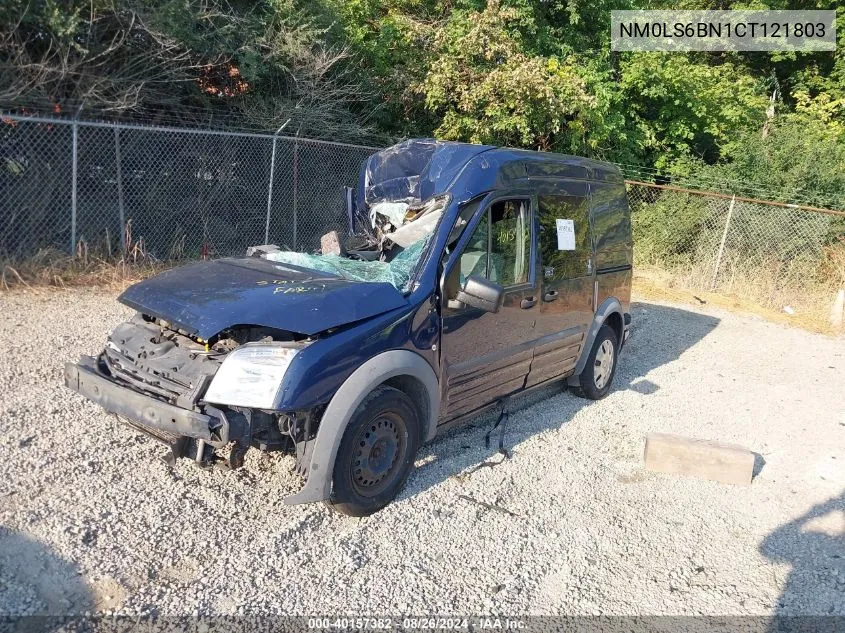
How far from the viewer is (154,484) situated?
3.92 m

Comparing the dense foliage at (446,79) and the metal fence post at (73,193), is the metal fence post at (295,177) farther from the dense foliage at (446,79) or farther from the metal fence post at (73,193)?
the metal fence post at (73,193)

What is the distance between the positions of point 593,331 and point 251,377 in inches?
146

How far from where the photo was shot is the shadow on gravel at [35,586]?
9.31 feet

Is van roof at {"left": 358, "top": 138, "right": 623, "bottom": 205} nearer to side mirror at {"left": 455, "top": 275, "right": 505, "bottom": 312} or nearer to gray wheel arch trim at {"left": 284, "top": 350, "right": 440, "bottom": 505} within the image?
side mirror at {"left": 455, "top": 275, "right": 505, "bottom": 312}

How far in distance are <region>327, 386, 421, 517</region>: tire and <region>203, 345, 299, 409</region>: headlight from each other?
512mm

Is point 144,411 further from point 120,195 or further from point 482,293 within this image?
point 120,195

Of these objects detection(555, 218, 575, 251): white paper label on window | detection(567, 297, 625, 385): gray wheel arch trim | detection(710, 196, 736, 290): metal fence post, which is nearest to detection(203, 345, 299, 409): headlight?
detection(555, 218, 575, 251): white paper label on window

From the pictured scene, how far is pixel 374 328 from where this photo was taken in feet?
12.1

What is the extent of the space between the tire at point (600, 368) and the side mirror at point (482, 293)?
2.43 metres

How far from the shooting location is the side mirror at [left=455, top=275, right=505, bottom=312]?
4.00 m

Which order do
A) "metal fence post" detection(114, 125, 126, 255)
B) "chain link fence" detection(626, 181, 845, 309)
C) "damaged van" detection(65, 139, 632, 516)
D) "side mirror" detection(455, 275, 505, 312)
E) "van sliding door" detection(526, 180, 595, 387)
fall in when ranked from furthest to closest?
"chain link fence" detection(626, 181, 845, 309) < "metal fence post" detection(114, 125, 126, 255) < "van sliding door" detection(526, 180, 595, 387) < "side mirror" detection(455, 275, 505, 312) < "damaged van" detection(65, 139, 632, 516)

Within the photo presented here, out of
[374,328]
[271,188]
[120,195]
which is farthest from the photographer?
[271,188]

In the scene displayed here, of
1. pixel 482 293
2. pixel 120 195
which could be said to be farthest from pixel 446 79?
pixel 482 293

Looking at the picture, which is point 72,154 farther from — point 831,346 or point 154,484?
point 831,346
